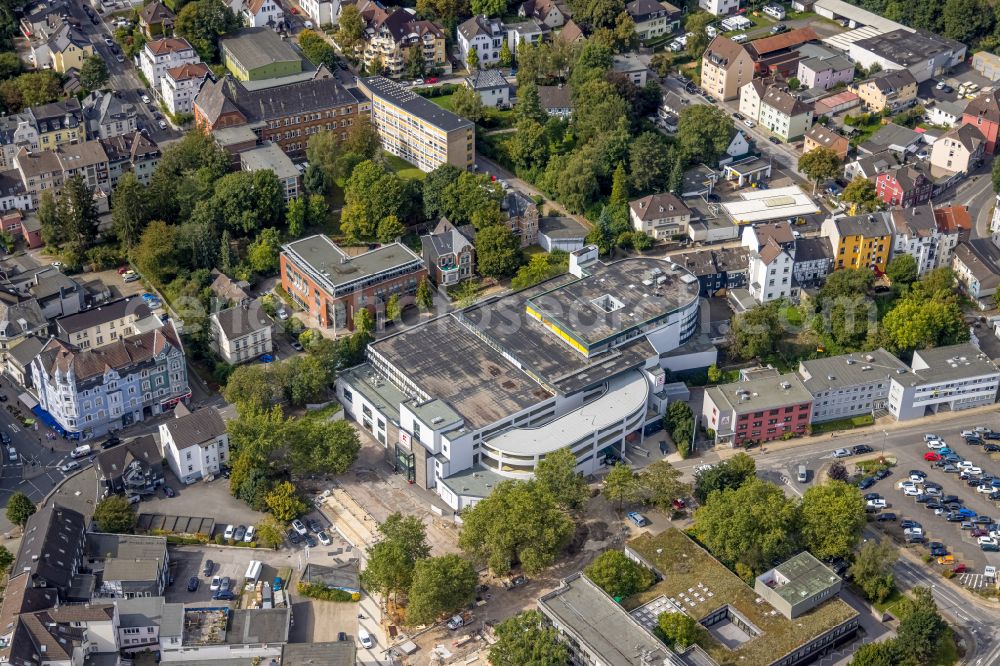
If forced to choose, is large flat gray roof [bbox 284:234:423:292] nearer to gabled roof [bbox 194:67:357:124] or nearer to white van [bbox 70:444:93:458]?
gabled roof [bbox 194:67:357:124]

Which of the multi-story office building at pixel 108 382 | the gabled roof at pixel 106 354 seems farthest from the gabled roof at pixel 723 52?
→ the gabled roof at pixel 106 354

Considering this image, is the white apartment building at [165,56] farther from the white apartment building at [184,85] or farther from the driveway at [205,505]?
the driveway at [205,505]

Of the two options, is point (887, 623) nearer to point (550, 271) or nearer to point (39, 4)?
point (550, 271)

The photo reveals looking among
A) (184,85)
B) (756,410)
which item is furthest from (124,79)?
(756,410)

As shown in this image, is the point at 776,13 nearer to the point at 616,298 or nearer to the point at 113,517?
the point at 616,298

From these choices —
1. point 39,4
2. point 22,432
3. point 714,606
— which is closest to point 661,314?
point 714,606

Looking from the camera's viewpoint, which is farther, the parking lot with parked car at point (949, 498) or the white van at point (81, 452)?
the white van at point (81, 452)
